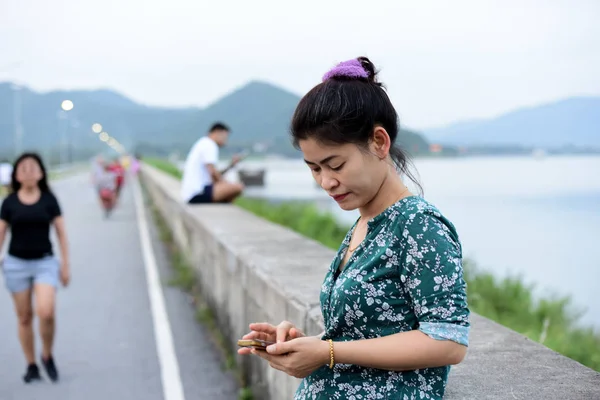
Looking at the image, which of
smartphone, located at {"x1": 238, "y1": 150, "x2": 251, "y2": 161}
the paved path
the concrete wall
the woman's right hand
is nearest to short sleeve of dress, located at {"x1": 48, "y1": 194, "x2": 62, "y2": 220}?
the paved path

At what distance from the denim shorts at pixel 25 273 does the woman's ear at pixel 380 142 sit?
15.6 feet

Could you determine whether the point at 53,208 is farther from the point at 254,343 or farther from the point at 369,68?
the point at 369,68

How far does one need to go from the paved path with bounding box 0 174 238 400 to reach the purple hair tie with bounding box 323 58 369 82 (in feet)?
12.8

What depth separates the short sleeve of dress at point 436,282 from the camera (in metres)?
1.98

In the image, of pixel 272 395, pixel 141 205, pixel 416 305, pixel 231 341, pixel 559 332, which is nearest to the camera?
pixel 416 305

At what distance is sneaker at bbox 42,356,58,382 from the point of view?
6279 mm

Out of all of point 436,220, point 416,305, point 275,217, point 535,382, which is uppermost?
point 436,220

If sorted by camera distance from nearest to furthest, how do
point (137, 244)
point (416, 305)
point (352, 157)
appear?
point (416, 305)
point (352, 157)
point (137, 244)

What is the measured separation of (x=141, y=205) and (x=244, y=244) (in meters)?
21.7

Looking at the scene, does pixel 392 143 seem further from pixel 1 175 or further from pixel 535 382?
pixel 1 175

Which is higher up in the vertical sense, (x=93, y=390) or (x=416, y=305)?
(x=416, y=305)

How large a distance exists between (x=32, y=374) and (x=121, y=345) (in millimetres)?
1159

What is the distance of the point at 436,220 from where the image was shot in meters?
2.07

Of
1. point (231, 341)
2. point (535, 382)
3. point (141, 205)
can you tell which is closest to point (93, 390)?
point (231, 341)
